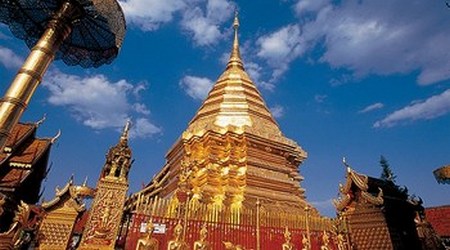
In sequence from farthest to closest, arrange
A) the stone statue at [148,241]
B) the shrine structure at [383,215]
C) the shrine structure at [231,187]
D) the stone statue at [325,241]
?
the stone statue at [325,241]
the shrine structure at [231,187]
the stone statue at [148,241]
the shrine structure at [383,215]

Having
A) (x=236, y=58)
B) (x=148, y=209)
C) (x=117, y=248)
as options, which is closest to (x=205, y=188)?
(x=148, y=209)

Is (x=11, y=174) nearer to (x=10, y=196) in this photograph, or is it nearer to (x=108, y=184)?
(x=10, y=196)

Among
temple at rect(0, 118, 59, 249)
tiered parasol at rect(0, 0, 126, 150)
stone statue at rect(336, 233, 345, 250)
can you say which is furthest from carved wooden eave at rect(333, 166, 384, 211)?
temple at rect(0, 118, 59, 249)

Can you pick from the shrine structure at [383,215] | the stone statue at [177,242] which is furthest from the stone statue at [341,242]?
the stone statue at [177,242]

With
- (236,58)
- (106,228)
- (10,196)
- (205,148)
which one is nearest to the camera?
(106,228)

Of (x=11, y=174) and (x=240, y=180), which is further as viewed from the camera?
(x=240, y=180)

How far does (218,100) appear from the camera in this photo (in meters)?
18.6

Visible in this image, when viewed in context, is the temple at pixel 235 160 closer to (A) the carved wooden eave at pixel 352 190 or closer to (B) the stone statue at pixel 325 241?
(B) the stone statue at pixel 325 241

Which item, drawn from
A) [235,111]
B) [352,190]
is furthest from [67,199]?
[235,111]

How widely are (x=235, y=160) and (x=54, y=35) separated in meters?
10.9

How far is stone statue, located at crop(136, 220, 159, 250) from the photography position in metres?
7.82

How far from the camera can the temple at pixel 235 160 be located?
12984 mm

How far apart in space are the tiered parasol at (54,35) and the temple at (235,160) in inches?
258

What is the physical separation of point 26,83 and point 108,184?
12.3ft
